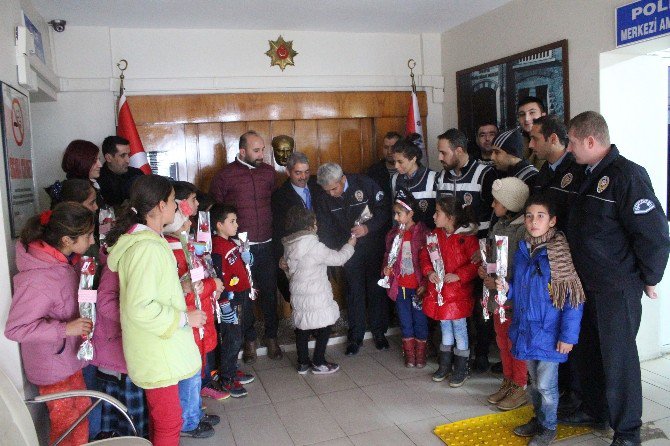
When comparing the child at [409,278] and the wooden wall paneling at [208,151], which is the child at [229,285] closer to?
the child at [409,278]

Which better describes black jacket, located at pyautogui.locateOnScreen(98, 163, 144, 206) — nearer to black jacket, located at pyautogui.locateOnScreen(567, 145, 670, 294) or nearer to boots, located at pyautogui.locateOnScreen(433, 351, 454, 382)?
boots, located at pyautogui.locateOnScreen(433, 351, 454, 382)

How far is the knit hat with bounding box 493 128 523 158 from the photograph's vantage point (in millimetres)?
3424

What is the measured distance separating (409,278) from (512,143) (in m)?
1.09

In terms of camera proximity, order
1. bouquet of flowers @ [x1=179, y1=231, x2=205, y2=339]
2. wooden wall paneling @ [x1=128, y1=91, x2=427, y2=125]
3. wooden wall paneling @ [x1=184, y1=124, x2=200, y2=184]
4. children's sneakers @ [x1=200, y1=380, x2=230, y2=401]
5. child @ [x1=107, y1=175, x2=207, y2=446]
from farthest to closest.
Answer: wooden wall paneling @ [x1=184, y1=124, x2=200, y2=184], wooden wall paneling @ [x1=128, y1=91, x2=427, y2=125], children's sneakers @ [x1=200, y1=380, x2=230, y2=401], bouquet of flowers @ [x1=179, y1=231, x2=205, y2=339], child @ [x1=107, y1=175, x2=207, y2=446]

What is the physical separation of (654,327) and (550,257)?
5.48ft

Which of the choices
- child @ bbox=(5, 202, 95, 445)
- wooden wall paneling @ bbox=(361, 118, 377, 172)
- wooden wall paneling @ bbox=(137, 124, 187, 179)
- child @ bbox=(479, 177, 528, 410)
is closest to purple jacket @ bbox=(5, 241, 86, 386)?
→ child @ bbox=(5, 202, 95, 445)

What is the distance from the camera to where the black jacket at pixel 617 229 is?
2387 mm

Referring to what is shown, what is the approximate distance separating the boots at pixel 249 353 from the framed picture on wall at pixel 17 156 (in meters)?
1.70

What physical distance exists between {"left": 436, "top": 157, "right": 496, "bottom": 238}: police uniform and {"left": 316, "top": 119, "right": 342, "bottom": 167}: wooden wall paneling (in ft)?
5.18

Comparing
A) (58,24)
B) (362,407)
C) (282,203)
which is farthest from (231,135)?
(362,407)

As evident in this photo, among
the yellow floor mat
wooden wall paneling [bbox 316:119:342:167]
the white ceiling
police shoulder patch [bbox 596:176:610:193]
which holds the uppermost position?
the white ceiling

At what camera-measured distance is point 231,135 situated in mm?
4680

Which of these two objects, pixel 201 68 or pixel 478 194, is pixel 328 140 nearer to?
pixel 201 68

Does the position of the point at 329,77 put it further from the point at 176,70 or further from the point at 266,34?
the point at 176,70
